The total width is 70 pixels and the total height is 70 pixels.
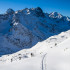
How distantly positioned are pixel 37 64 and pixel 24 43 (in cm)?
15391

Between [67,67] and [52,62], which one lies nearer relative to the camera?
[67,67]

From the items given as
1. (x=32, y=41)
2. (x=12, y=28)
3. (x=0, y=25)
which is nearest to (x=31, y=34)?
(x=32, y=41)

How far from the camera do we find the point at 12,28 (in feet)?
593

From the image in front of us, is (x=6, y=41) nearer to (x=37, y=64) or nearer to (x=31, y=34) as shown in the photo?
(x=31, y=34)

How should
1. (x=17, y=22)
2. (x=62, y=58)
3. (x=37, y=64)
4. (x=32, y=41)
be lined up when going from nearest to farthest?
1. (x=37, y=64)
2. (x=62, y=58)
3. (x=32, y=41)
4. (x=17, y=22)

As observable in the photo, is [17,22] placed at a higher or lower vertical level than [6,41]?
higher

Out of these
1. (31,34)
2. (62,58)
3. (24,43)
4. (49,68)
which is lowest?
(49,68)

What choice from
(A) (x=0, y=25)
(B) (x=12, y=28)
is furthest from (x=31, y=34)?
(A) (x=0, y=25)

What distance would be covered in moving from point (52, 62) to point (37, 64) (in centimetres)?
195

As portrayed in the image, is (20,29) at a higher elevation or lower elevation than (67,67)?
higher

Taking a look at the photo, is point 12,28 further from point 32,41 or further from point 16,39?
point 32,41

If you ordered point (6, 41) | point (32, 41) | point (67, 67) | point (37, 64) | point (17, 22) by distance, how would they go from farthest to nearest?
1. point (17, 22)
2. point (32, 41)
3. point (6, 41)
4. point (37, 64)
5. point (67, 67)

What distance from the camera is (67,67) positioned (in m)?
15.8

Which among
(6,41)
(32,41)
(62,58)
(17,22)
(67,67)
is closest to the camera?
(67,67)
